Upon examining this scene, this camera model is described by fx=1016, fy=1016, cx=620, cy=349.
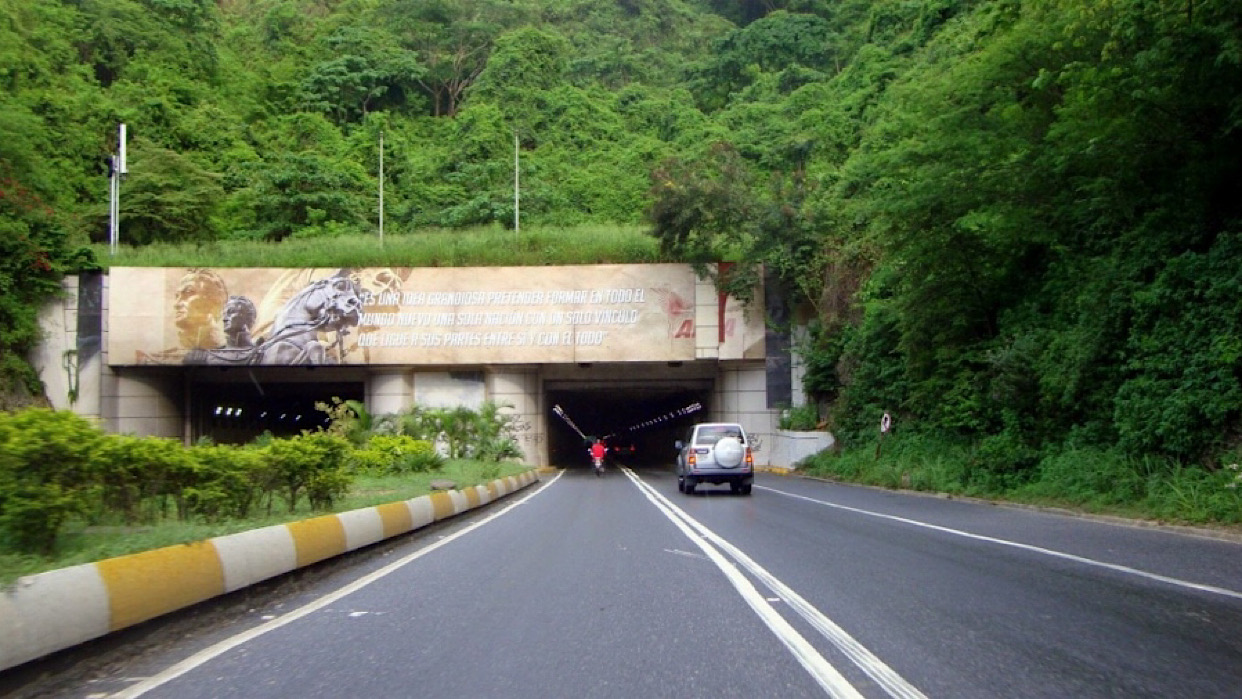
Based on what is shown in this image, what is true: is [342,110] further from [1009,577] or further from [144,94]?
[1009,577]

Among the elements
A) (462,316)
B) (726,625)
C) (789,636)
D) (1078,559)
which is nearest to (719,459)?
(1078,559)

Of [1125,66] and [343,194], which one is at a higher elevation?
[343,194]

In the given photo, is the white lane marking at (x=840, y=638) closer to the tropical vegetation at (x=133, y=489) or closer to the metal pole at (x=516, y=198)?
the tropical vegetation at (x=133, y=489)

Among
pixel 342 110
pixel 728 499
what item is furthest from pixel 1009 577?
pixel 342 110

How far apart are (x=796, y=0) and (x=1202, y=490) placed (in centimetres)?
7190

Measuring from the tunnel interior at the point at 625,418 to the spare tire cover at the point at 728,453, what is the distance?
2573 cm

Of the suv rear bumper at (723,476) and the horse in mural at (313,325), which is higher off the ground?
the horse in mural at (313,325)

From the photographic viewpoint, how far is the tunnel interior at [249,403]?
4991 centimetres

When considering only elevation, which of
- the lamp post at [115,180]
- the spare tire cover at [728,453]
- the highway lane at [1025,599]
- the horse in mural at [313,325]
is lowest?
the highway lane at [1025,599]

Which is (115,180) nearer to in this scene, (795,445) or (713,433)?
(795,445)

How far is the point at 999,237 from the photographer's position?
980 inches

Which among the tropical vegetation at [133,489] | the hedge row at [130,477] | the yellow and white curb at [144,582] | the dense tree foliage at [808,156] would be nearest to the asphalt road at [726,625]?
the yellow and white curb at [144,582]

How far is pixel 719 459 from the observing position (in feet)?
83.1

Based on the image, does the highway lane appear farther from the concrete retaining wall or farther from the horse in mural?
the horse in mural
